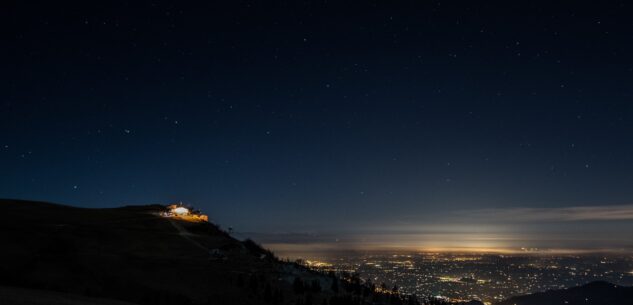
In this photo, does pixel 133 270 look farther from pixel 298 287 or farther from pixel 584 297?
pixel 584 297

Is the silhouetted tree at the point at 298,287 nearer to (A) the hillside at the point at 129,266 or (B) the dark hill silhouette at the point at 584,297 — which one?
(A) the hillside at the point at 129,266

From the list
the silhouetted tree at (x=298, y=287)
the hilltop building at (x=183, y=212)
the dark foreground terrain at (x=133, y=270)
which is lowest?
the silhouetted tree at (x=298, y=287)

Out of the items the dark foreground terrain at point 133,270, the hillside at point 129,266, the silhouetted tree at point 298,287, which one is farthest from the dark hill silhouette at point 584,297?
the silhouetted tree at point 298,287

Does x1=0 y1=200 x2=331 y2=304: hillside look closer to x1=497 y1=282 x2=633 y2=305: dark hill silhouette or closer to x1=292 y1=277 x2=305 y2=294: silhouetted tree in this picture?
x1=292 y1=277 x2=305 y2=294: silhouetted tree

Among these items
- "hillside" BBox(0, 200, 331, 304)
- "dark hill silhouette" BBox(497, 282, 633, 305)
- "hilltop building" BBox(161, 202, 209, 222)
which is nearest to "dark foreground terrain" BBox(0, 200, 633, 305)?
"hillside" BBox(0, 200, 331, 304)

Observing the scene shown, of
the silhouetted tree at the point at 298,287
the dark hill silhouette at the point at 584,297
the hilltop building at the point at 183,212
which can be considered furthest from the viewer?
the dark hill silhouette at the point at 584,297

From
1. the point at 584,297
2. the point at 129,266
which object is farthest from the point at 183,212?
Result: the point at 584,297

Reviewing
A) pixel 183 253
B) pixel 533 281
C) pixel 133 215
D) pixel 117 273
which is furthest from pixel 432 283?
pixel 117 273
